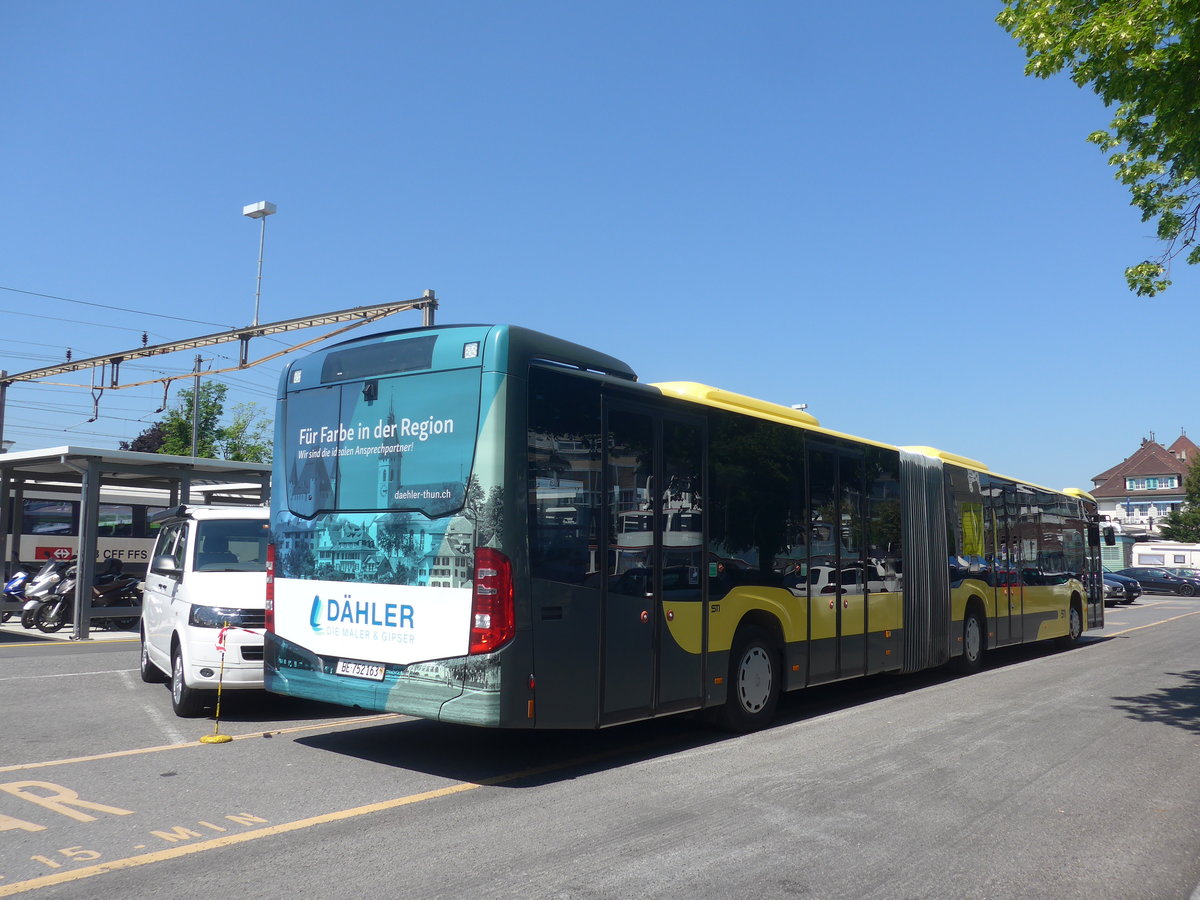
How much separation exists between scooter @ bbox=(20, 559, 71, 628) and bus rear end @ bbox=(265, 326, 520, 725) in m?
13.8

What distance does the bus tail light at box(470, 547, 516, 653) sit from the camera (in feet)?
21.6

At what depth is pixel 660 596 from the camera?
26.1 feet

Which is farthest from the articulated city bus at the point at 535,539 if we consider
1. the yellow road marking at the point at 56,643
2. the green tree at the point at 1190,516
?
the green tree at the point at 1190,516

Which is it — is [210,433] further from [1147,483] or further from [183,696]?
[1147,483]

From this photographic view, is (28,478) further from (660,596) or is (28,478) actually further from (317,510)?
(660,596)

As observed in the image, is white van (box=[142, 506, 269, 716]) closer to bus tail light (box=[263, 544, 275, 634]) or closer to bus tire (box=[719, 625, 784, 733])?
bus tail light (box=[263, 544, 275, 634])

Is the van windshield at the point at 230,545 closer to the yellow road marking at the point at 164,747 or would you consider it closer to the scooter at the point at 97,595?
the yellow road marking at the point at 164,747

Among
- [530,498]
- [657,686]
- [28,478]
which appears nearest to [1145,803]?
[657,686]

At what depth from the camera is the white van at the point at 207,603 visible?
9.25 m

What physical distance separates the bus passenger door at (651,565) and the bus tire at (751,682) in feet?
2.14

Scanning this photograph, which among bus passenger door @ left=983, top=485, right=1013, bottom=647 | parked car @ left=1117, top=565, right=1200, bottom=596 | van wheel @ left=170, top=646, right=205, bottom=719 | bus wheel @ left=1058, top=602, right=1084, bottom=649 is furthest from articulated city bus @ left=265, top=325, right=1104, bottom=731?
parked car @ left=1117, top=565, right=1200, bottom=596

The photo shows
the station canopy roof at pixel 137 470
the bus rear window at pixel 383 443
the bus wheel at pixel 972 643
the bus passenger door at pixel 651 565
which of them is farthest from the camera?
the station canopy roof at pixel 137 470

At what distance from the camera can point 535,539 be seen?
6812 millimetres

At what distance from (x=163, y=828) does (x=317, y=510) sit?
2721mm
